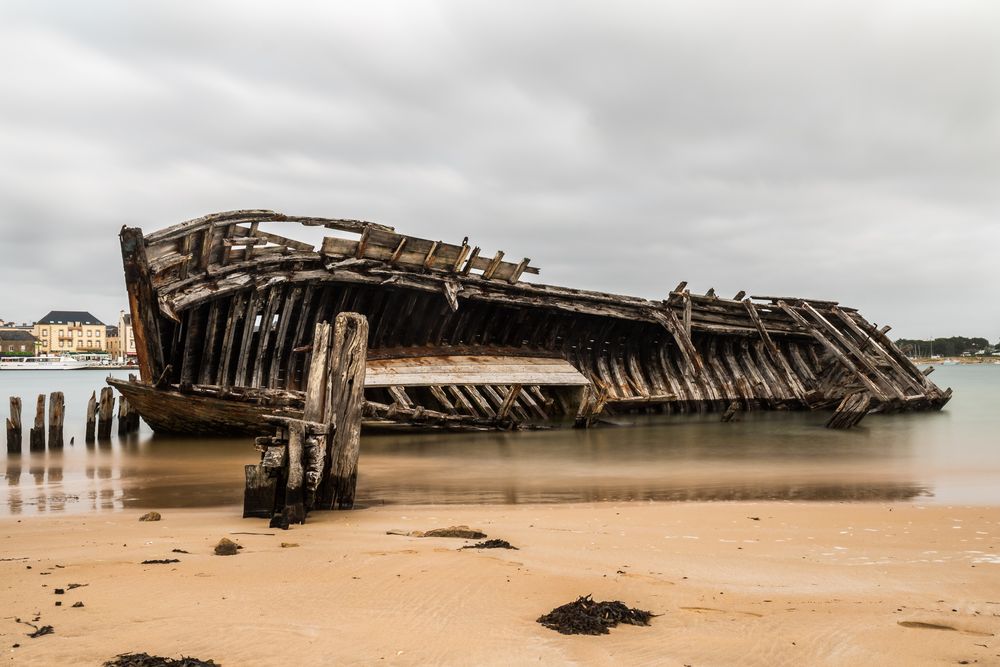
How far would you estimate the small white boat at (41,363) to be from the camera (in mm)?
105438

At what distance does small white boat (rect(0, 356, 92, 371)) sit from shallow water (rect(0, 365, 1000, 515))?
102066mm

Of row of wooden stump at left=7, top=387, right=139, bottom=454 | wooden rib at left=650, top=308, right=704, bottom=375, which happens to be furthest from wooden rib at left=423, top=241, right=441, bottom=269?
wooden rib at left=650, top=308, right=704, bottom=375

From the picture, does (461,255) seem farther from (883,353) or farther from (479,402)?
(883,353)

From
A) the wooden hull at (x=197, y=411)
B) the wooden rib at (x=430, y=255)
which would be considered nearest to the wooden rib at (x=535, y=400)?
the wooden rib at (x=430, y=255)

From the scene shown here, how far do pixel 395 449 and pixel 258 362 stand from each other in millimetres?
3478

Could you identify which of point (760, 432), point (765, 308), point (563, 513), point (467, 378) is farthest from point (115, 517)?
point (765, 308)

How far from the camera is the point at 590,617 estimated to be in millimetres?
3346

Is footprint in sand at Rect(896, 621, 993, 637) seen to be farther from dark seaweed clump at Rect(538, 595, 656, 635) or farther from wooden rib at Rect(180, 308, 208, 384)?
wooden rib at Rect(180, 308, 208, 384)

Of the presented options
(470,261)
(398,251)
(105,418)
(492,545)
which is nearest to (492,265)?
(470,261)

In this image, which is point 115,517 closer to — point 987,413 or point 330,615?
point 330,615

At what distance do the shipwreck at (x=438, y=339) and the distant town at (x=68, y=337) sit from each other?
11600cm

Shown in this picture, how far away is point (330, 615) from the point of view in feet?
11.1

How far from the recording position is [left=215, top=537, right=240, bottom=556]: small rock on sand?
458 centimetres

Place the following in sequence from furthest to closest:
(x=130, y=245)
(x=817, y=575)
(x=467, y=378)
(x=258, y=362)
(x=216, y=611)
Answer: (x=467, y=378) < (x=258, y=362) < (x=130, y=245) < (x=817, y=575) < (x=216, y=611)
